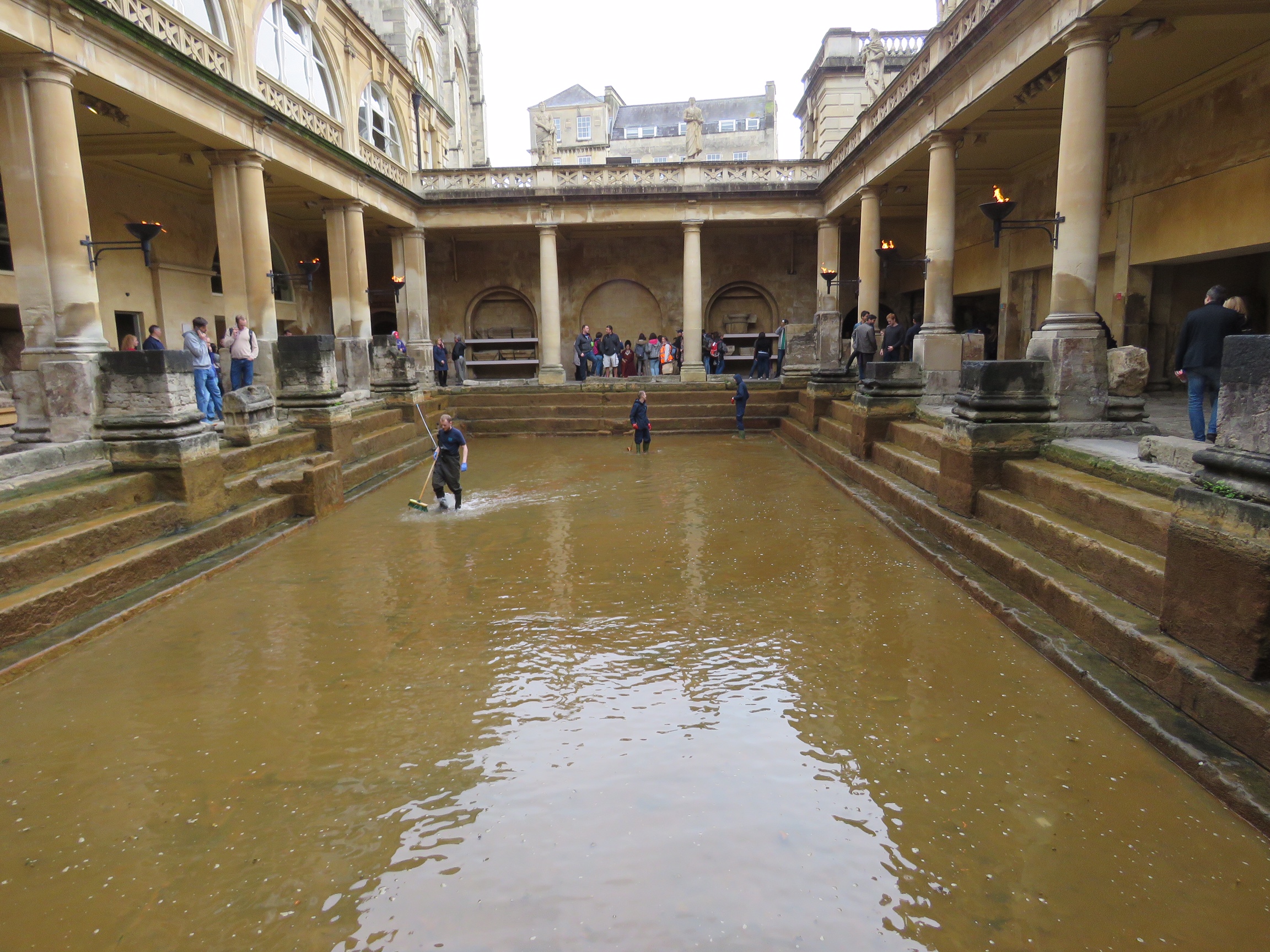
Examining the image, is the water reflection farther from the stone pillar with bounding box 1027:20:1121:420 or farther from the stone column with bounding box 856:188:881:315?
the stone column with bounding box 856:188:881:315

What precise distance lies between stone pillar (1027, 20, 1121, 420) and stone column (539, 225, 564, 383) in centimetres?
1288

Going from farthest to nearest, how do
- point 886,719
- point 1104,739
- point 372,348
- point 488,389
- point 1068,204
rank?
point 488,389
point 372,348
point 1068,204
point 886,719
point 1104,739

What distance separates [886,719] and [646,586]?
8.04 feet

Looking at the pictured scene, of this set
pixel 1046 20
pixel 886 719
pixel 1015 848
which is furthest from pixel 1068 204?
pixel 1015 848

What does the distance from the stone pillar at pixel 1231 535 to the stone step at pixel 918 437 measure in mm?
3945

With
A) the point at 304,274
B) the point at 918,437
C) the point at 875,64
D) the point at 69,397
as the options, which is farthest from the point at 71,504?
the point at 875,64

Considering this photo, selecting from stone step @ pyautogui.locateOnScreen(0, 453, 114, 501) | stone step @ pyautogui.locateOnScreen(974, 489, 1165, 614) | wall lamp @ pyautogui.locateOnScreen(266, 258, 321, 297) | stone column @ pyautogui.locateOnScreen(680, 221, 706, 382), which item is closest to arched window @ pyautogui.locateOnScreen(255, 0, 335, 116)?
wall lamp @ pyautogui.locateOnScreen(266, 258, 321, 297)

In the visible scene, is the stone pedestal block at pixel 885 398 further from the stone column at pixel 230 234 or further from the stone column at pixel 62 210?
the stone column at pixel 230 234

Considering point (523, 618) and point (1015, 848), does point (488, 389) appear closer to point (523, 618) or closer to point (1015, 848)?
point (523, 618)

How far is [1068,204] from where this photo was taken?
796cm

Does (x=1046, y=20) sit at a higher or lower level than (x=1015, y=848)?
higher

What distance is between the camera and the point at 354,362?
53.2ft

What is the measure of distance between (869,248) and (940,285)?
4682mm

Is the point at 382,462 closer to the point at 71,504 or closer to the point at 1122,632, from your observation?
the point at 71,504
